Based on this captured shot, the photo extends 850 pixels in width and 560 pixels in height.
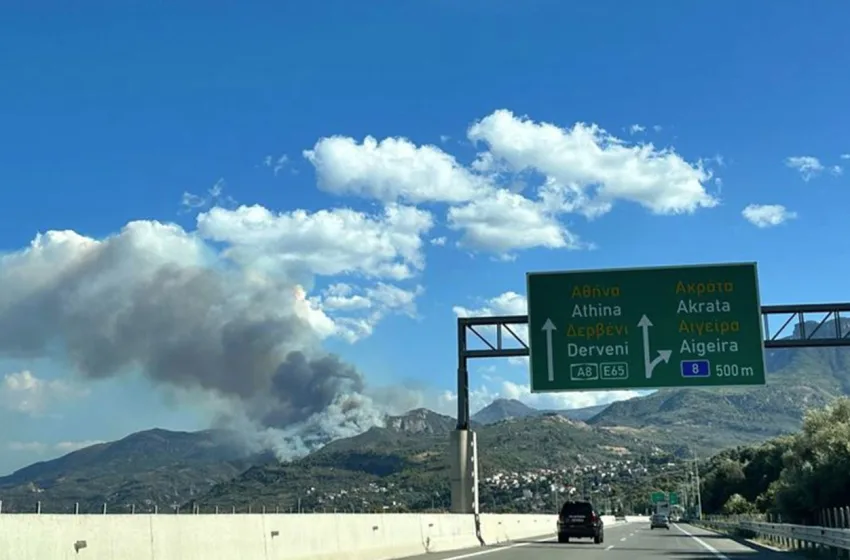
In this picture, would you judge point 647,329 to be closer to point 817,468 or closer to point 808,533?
point 808,533

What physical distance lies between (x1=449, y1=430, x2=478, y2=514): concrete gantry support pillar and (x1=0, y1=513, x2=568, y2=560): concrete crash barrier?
18.4ft

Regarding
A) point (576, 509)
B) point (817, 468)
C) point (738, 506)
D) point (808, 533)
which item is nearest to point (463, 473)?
point (576, 509)

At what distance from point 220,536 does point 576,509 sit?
2926cm

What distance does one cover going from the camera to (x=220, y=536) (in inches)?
626

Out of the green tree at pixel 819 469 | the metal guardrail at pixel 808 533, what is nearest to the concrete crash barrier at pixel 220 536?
the metal guardrail at pixel 808 533

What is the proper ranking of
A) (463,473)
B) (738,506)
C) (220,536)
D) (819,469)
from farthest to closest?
(738,506) → (819,469) → (463,473) → (220,536)

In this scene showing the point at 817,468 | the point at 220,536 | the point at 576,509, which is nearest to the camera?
the point at 220,536

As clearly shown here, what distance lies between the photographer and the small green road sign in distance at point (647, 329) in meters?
32.4

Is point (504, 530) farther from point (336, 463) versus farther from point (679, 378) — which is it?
point (336, 463)

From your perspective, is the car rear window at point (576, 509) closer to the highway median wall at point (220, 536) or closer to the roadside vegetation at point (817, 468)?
the highway median wall at point (220, 536)

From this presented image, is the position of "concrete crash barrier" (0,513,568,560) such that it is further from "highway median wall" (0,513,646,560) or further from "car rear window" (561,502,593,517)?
"car rear window" (561,502,593,517)

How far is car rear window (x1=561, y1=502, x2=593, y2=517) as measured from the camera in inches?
1674

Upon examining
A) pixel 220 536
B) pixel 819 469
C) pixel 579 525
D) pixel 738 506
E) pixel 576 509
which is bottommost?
pixel 738 506

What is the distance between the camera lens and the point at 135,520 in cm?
1347
